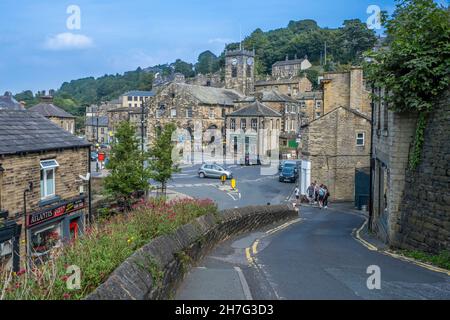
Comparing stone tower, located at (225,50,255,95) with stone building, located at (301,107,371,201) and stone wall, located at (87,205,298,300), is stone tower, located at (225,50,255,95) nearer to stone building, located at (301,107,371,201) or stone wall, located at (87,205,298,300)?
stone building, located at (301,107,371,201)

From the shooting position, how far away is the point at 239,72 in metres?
89.9

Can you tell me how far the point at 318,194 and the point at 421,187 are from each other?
17706 mm

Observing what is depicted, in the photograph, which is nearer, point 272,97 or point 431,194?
point 431,194

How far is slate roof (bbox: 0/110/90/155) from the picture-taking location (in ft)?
48.4

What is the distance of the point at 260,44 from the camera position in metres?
146

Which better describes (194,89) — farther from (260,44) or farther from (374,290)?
(260,44)

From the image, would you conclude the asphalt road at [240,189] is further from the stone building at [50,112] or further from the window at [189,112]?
the window at [189,112]

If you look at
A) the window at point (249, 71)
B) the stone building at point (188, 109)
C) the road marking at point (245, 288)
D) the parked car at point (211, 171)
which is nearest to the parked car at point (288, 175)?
the parked car at point (211, 171)

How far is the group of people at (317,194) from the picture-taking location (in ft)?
98.0

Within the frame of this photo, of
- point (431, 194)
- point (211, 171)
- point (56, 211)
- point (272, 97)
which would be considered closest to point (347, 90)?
point (211, 171)

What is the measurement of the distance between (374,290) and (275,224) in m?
12.7

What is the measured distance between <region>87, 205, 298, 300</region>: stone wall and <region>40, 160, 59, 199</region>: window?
6.85 meters

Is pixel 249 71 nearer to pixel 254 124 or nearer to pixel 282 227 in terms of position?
pixel 254 124

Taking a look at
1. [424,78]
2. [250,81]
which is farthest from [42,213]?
[250,81]
